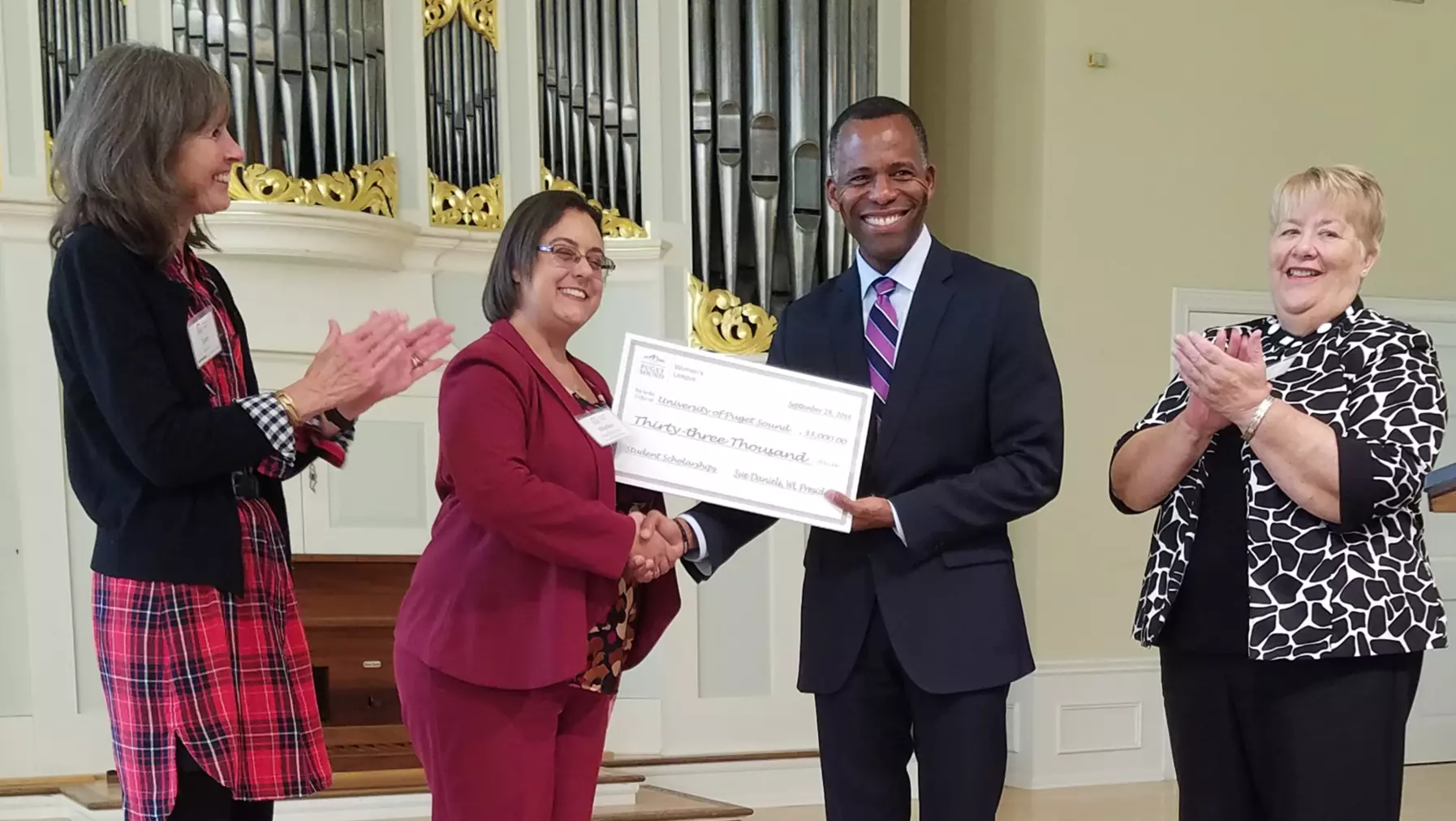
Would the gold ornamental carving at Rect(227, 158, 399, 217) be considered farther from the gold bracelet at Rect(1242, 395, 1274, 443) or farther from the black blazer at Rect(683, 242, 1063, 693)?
the gold bracelet at Rect(1242, 395, 1274, 443)

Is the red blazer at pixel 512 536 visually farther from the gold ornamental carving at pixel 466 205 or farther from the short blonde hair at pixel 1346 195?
the gold ornamental carving at pixel 466 205

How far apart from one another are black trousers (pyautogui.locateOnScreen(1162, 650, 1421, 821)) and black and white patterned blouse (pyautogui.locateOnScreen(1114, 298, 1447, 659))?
2.5 inches

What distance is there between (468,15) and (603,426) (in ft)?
9.22

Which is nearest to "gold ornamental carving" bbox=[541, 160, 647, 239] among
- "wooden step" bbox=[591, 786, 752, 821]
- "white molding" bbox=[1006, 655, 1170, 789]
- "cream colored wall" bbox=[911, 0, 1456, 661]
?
"cream colored wall" bbox=[911, 0, 1456, 661]

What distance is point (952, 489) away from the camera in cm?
202

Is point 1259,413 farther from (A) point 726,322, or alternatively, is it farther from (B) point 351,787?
(B) point 351,787

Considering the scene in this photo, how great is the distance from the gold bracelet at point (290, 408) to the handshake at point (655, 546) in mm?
561

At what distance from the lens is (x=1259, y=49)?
5.39m

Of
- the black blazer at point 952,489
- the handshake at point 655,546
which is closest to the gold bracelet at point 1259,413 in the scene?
the black blazer at point 952,489

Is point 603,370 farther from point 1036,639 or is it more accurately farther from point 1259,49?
point 1259,49

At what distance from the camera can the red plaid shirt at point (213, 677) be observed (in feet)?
5.69

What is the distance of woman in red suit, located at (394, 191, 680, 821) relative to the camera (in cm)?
201

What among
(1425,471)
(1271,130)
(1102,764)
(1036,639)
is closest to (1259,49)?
(1271,130)

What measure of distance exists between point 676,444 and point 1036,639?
3.28 meters
